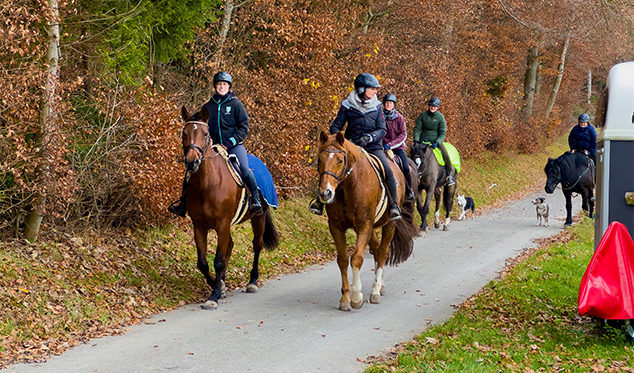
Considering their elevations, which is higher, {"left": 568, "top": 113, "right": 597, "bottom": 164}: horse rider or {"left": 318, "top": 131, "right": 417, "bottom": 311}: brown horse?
{"left": 568, "top": 113, "right": 597, "bottom": 164}: horse rider

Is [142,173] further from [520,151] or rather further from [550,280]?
[520,151]

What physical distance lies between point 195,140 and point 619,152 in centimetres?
500

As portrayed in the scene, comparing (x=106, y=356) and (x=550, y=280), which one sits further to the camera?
(x=550, y=280)

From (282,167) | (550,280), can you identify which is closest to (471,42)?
(282,167)

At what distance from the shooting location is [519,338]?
23.6 ft

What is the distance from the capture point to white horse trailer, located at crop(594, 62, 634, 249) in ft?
23.1

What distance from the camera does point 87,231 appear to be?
9.68m

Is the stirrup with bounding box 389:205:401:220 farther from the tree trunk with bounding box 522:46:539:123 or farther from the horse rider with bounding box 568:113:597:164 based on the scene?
the tree trunk with bounding box 522:46:539:123

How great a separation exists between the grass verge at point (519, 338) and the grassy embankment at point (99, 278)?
11.2 ft

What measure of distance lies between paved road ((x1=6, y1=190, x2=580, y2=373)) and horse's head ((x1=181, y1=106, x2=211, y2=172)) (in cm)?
193

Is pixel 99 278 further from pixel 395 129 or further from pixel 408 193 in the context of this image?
pixel 395 129

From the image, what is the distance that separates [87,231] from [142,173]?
1219 mm

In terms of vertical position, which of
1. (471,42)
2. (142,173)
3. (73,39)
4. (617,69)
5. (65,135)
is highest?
(471,42)

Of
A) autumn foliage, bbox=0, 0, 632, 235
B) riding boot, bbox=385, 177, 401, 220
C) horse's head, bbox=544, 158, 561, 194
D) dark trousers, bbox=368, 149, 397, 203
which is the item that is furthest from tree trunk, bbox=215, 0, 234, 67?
horse's head, bbox=544, 158, 561, 194
